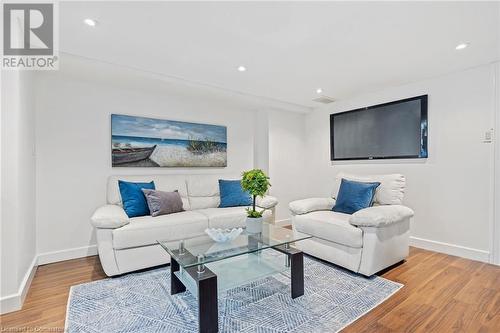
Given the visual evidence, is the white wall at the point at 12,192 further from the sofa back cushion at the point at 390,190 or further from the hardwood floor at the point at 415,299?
the sofa back cushion at the point at 390,190

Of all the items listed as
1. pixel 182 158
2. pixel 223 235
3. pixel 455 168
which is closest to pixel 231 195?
pixel 182 158

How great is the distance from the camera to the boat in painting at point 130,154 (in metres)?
3.23

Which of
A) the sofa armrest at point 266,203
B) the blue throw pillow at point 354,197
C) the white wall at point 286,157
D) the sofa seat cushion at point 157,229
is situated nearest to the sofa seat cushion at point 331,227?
the blue throw pillow at point 354,197

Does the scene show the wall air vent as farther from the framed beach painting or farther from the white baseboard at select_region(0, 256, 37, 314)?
the white baseboard at select_region(0, 256, 37, 314)

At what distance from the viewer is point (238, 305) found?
1.91m

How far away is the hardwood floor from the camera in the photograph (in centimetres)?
168

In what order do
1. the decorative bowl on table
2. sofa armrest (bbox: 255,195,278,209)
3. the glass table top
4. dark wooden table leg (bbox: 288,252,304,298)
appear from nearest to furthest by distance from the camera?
the glass table top, dark wooden table leg (bbox: 288,252,304,298), the decorative bowl on table, sofa armrest (bbox: 255,195,278,209)

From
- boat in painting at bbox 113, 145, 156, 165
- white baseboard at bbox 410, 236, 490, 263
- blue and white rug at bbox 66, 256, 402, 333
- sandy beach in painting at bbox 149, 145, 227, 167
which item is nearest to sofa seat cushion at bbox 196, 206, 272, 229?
blue and white rug at bbox 66, 256, 402, 333

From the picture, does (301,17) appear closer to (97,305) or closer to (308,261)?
(308,261)

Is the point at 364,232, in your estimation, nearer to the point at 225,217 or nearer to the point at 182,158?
the point at 225,217

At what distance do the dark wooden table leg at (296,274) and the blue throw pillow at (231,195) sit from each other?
1.62 metres

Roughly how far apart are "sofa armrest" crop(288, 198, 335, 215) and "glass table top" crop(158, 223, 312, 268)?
0.65 m

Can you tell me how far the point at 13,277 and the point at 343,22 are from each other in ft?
10.5

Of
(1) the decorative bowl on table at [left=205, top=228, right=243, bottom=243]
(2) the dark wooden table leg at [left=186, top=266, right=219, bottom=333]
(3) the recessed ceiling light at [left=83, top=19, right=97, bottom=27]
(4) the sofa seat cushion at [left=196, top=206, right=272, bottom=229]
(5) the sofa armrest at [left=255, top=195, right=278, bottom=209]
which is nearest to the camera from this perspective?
(2) the dark wooden table leg at [left=186, top=266, right=219, bottom=333]
